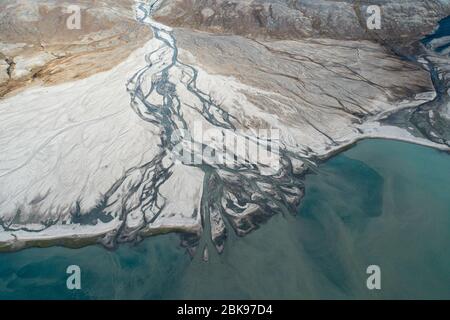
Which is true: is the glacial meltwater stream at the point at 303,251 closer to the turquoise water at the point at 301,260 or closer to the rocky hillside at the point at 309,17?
the turquoise water at the point at 301,260

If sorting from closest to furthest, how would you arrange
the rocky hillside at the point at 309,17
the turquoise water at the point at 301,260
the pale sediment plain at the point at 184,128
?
the turquoise water at the point at 301,260
the pale sediment plain at the point at 184,128
the rocky hillside at the point at 309,17

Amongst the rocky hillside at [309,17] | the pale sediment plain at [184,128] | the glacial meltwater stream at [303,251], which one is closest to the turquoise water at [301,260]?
the glacial meltwater stream at [303,251]

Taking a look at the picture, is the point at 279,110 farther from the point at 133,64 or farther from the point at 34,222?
the point at 34,222

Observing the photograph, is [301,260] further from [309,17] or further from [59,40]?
[59,40]

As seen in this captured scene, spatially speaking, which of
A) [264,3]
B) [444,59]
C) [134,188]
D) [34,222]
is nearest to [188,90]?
[134,188]

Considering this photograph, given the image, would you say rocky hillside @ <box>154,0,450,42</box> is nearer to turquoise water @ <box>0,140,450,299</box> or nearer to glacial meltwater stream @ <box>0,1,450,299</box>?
glacial meltwater stream @ <box>0,1,450,299</box>

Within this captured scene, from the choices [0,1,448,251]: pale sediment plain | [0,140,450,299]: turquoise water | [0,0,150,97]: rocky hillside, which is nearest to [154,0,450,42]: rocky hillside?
[0,1,448,251]: pale sediment plain

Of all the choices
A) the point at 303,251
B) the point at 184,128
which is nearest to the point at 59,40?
the point at 184,128
